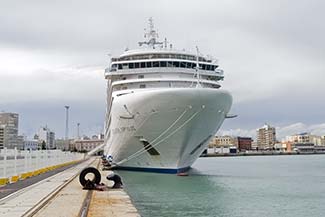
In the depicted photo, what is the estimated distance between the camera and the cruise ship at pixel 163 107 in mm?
28609

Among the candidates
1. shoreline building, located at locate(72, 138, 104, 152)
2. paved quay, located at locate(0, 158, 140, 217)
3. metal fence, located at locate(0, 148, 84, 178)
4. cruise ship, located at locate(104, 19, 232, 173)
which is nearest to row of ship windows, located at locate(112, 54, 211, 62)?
cruise ship, located at locate(104, 19, 232, 173)

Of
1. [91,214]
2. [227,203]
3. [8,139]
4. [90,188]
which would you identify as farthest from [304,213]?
[8,139]

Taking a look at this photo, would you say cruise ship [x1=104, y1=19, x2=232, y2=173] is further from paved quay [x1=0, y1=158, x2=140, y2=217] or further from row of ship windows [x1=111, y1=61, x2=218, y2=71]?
paved quay [x1=0, y1=158, x2=140, y2=217]

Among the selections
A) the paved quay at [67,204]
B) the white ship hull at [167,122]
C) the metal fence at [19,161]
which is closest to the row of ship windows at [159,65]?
the white ship hull at [167,122]

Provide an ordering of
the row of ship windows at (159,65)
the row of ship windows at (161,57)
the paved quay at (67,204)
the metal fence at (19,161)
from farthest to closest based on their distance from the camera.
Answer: the row of ship windows at (161,57), the row of ship windows at (159,65), the metal fence at (19,161), the paved quay at (67,204)

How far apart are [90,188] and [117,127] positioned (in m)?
15.8

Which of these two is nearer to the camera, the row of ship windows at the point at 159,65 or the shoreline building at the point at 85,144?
the row of ship windows at the point at 159,65

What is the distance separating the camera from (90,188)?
59.0 ft

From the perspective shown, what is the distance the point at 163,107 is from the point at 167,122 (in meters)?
1.29

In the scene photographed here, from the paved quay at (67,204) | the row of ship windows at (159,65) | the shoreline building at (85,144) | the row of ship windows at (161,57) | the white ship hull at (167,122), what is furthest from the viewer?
the shoreline building at (85,144)

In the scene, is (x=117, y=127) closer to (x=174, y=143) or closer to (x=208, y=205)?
(x=174, y=143)

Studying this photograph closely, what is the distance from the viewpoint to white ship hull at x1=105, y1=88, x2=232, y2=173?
93.0 feet

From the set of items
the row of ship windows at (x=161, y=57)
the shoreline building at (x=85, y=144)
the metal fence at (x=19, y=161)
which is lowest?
the metal fence at (x=19, y=161)

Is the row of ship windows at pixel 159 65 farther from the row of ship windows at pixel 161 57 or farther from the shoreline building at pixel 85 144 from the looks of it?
the shoreline building at pixel 85 144
